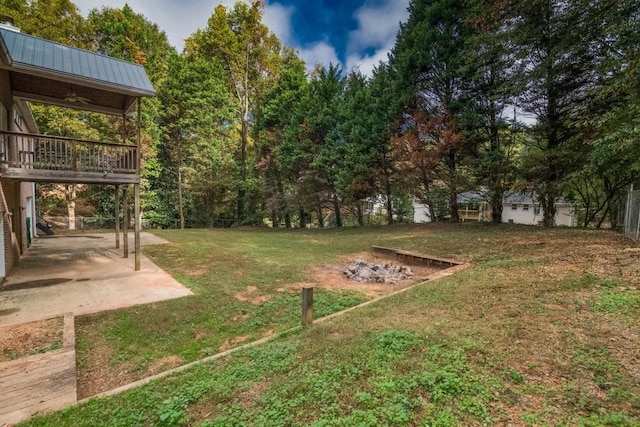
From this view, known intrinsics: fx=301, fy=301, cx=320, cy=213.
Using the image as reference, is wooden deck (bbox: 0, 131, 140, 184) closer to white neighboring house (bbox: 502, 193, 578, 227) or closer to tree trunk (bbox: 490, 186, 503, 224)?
tree trunk (bbox: 490, 186, 503, 224)

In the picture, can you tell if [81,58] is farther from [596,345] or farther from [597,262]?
[597,262]

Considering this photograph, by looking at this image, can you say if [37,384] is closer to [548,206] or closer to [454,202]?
[454,202]

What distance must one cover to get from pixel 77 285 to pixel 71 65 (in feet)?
16.1

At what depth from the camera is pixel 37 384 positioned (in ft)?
10.2

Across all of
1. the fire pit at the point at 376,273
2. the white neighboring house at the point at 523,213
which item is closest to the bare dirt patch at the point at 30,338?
the fire pit at the point at 376,273

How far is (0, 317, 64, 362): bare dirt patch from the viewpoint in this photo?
147 inches

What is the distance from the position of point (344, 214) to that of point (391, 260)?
1138cm

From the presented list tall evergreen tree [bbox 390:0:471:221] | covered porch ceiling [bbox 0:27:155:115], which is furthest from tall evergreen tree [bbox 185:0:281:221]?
covered porch ceiling [bbox 0:27:155:115]

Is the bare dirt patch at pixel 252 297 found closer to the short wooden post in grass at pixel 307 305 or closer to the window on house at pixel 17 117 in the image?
the short wooden post in grass at pixel 307 305

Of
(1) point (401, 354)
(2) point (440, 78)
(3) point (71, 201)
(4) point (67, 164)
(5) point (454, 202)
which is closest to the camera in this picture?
(1) point (401, 354)

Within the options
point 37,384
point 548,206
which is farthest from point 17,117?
point 548,206

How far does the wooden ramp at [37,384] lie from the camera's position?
2721mm

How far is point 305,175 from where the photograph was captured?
18.3m

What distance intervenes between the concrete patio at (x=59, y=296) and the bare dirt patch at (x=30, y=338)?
12 centimetres
